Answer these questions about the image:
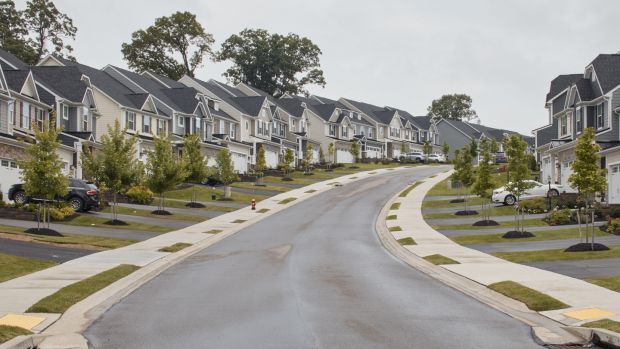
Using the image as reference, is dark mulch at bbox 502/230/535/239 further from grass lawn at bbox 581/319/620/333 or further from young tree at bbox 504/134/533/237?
grass lawn at bbox 581/319/620/333

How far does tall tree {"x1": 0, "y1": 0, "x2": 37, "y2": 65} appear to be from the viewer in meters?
82.5

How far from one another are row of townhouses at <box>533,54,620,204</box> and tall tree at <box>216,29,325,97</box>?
2709 inches

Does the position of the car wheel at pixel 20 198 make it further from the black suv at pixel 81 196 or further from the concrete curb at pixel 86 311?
the concrete curb at pixel 86 311

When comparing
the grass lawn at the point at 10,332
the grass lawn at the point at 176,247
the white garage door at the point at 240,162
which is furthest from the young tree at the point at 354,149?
the grass lawn at the point at 10,332

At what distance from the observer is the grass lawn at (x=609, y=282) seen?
1764 cm

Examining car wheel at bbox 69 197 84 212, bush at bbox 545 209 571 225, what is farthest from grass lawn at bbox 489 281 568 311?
car wheel at bbox 69 197 84 212

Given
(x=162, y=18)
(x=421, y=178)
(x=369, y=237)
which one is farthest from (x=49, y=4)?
(x=369, y=237)

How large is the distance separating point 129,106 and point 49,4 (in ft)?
115

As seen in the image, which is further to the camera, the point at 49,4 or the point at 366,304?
the point at 49,4

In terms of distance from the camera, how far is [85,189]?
4128 centimetres

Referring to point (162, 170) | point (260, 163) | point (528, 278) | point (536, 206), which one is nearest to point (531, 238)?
point (536, 206)

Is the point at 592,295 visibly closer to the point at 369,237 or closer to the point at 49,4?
the point at 369,237

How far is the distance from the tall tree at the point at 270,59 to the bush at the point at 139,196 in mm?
74108

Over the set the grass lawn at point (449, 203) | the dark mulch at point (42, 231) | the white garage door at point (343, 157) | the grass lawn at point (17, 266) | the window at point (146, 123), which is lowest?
the grass lawn at point (17, 266)
